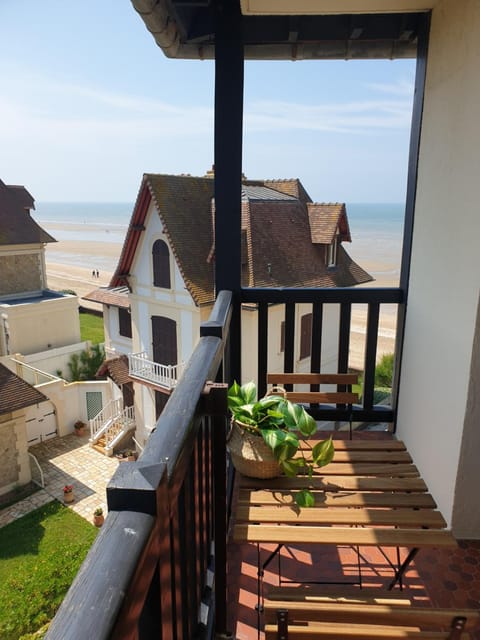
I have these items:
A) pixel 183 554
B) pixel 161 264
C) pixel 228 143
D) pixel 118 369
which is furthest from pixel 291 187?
pixel 183 554

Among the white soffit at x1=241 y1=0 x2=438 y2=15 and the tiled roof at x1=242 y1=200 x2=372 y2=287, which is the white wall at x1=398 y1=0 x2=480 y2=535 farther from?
the tiled roof at x1=242 y1=200 x2=372 y2=287

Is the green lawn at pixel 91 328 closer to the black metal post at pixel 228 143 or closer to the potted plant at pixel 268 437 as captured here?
the black metal post at pixel 228 143

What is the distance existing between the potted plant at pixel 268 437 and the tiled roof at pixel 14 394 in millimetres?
8989

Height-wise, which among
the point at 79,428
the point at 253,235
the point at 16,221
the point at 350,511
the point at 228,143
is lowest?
the point at 79,428

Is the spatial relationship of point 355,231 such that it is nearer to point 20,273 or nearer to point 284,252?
point 20,273

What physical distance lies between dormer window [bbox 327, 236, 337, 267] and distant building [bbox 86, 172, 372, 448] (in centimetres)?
3

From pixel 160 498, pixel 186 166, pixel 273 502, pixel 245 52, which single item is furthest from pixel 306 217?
pixel 186 166

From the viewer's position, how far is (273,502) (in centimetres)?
174

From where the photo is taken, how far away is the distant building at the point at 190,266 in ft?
35.9

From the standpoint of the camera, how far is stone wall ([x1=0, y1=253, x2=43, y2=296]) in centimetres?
1628

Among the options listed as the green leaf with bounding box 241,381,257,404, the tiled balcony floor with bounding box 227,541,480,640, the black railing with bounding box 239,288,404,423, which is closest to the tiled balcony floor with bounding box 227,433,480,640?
the tiled balcony floor with bounding box 227,541,480,640

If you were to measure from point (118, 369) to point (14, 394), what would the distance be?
3.22 metres

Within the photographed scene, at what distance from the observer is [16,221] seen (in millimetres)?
16500

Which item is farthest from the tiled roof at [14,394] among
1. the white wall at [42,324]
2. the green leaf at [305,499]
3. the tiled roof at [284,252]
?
the green leaf at [305,499]
